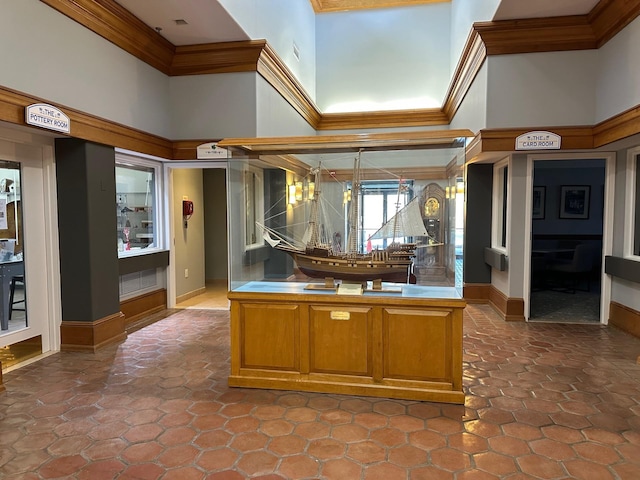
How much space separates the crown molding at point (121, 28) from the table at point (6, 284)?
2418 millimetres

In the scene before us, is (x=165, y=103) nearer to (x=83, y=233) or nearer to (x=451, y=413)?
(x=83, y=233)

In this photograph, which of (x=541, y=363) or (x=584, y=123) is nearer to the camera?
(x=541, y=363)

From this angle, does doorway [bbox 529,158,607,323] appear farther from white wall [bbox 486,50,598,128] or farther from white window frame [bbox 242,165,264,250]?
white window frame [bbox 242,165,264,250]

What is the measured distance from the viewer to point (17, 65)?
324 cm

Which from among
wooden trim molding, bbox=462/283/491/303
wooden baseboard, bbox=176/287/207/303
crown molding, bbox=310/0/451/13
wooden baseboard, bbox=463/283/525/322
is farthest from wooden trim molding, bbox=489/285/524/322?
crown molding, bbox=310/0/451/13

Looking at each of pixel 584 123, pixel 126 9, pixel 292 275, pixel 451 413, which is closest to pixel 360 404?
pixel 451 413

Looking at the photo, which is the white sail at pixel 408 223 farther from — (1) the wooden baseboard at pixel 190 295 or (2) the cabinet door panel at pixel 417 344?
(1) the wooden baseboard at pixel 190 295

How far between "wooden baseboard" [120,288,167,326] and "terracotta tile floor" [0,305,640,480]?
3.99ft

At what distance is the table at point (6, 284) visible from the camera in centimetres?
378

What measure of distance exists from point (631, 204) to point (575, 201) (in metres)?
4.19

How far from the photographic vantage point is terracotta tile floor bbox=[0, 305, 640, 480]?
230 centimetres

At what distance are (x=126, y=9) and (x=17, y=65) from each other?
1.50 m

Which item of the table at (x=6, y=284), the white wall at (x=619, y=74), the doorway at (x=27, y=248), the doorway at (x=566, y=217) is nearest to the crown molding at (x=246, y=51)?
the white wall at (x=619, y=74)

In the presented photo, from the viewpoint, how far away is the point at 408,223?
130 inches
